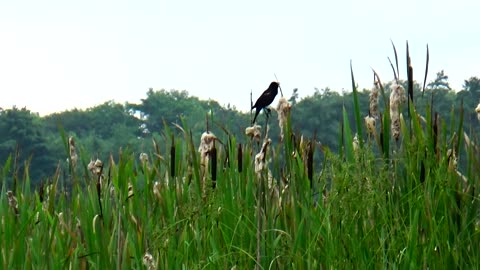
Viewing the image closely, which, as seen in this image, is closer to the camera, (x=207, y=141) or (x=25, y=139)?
(x=207, y=141)

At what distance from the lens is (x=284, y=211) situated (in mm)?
4836

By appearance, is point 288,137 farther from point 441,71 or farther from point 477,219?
point 441,71

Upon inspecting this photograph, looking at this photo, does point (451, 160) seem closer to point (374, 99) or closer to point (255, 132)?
point (374, 99)

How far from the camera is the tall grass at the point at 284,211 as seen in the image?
432cm

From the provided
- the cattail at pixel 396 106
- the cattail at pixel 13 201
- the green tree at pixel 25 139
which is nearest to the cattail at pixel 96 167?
the cattail at pixel 13 201

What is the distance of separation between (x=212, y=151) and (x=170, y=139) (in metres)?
0.72

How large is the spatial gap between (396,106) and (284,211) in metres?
0.70

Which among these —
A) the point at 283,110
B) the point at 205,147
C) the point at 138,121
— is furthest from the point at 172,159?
the point at 138,121

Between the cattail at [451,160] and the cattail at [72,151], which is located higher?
the cattail at [72,151]

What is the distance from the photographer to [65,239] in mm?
5254

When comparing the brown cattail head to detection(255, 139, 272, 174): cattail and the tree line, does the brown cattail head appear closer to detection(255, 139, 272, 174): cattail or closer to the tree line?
detection(255, 139, 272, 174): cattail

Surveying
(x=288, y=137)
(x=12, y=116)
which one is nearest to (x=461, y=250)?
(x=288, y=137)

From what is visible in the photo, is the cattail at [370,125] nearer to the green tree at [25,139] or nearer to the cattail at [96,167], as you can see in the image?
the cattail at [96,167]

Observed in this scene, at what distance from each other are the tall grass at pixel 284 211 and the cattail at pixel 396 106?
1.5 inches
